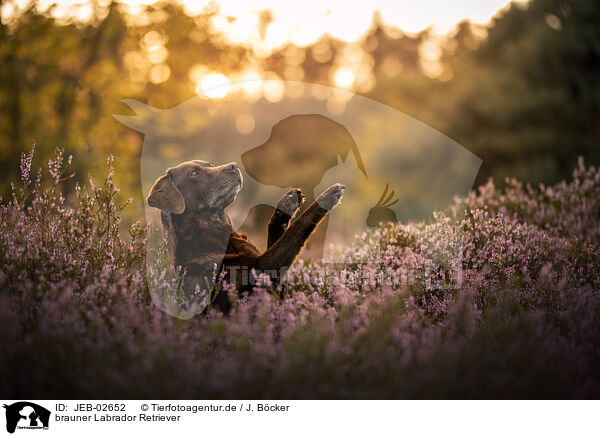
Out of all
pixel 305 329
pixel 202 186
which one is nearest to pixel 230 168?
pixel 202 186

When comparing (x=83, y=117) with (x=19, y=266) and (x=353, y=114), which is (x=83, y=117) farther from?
(x=353, y=114)

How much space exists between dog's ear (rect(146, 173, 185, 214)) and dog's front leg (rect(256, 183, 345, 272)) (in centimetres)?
83

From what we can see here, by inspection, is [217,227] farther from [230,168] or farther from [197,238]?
[230,168]

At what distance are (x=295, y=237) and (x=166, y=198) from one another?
1145 mm

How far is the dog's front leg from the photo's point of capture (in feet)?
11.2

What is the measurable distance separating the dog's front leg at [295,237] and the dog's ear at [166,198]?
826mm

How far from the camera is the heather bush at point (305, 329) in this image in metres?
2.45

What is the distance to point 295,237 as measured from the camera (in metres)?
3.44
